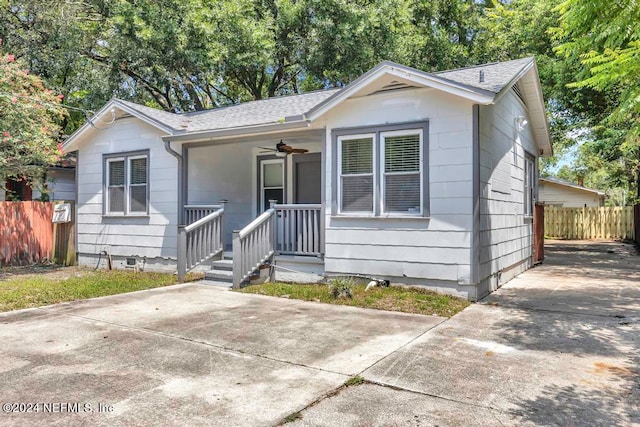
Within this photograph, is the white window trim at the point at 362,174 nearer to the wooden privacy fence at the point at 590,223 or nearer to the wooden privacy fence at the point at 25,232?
the wooden privacy fence at the point at 25,232

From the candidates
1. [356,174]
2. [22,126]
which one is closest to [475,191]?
[356,174]

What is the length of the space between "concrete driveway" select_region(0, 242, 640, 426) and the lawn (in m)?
0.71

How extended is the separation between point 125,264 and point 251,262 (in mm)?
4213

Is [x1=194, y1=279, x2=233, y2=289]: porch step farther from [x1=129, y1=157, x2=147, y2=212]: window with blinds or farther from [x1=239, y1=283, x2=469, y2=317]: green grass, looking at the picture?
[x1=129, y1=157, x2=147, y2=212]: window with blinds

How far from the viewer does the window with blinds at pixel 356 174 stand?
301 inches

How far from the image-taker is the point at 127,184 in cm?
1055

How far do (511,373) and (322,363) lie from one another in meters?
1.66

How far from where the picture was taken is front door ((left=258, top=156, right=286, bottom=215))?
37.2ft

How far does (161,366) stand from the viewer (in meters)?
3.97

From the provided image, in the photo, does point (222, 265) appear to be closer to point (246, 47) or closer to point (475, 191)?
point (475, 191)

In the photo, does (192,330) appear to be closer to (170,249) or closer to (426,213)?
(426,213)

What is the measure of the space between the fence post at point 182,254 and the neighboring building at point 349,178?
2.2 inches

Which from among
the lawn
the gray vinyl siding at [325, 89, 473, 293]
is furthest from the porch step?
the gray vinyl siding at [325, 89, 473, 293]

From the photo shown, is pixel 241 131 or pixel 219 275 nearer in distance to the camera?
pixel 219 275
